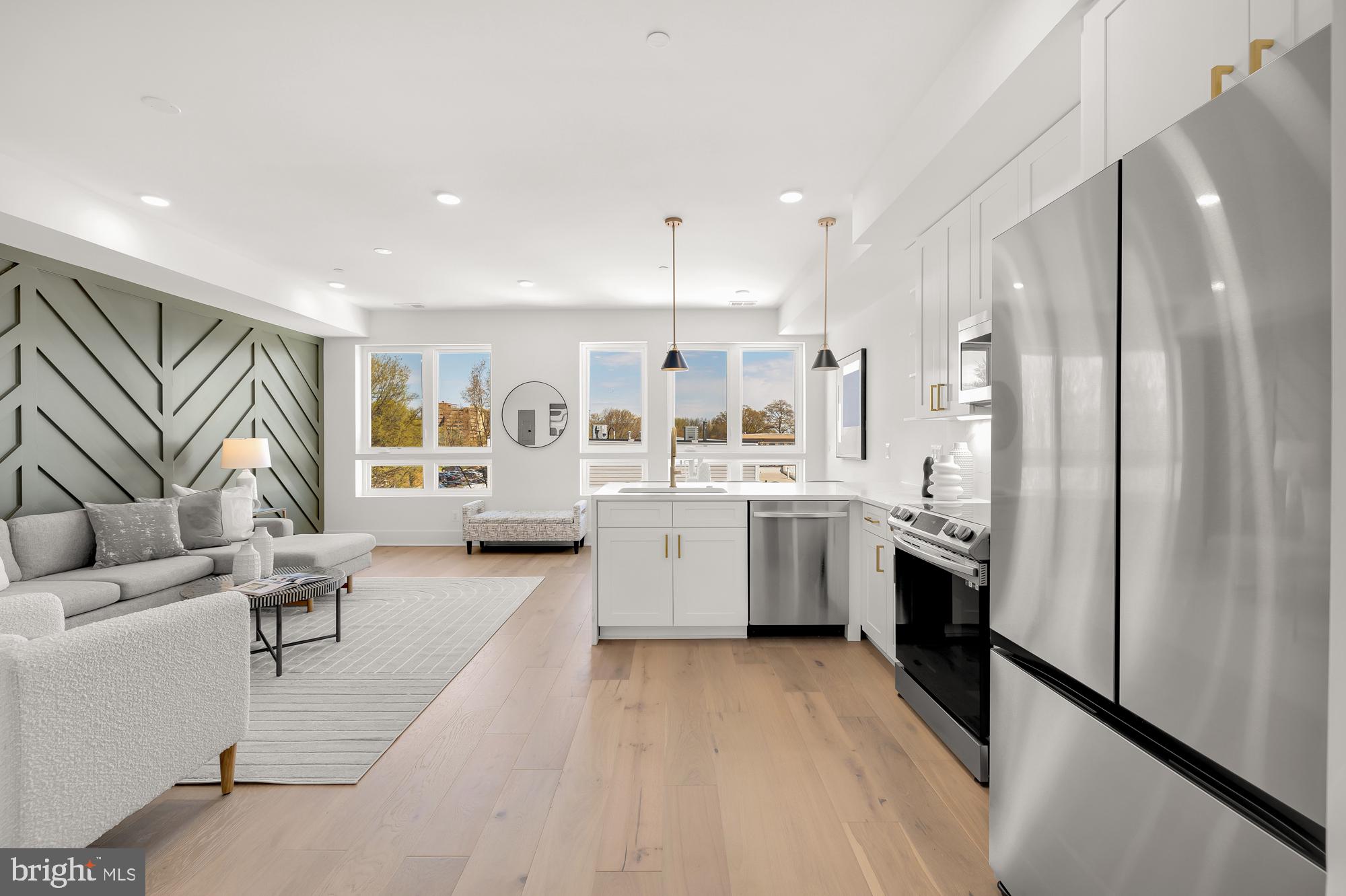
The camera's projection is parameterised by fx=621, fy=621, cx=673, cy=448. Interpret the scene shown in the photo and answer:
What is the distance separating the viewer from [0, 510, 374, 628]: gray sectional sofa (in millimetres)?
3277

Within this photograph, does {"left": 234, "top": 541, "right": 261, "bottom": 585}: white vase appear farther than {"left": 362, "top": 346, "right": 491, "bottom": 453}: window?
No

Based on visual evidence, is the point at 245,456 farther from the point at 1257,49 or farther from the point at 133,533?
the point at 1257,49

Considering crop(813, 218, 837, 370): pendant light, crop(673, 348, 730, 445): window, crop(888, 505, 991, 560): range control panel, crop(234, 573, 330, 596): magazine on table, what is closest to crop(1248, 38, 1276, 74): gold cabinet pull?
crop(888, 505, 991, 560): range control panel

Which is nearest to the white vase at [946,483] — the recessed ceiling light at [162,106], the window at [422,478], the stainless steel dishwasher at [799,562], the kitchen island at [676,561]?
the kitchen island at [676,561]

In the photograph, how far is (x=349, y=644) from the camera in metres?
3.58

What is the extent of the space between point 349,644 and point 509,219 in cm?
282

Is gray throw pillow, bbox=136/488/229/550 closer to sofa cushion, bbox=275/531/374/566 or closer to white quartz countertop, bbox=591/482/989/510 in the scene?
sofa cushion, bbox=275/531/374/566

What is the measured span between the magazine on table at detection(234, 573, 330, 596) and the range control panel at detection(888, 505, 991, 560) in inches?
120

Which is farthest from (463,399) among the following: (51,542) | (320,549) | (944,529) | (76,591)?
(944,529)

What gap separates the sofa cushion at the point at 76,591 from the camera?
10.4 ft

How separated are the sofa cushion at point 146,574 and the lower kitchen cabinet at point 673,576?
2.60m

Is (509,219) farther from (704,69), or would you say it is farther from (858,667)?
(858,667)

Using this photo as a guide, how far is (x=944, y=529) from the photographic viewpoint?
2354 millimetres

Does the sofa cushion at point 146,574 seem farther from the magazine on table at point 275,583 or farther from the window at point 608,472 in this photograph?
the window at point 608,472
